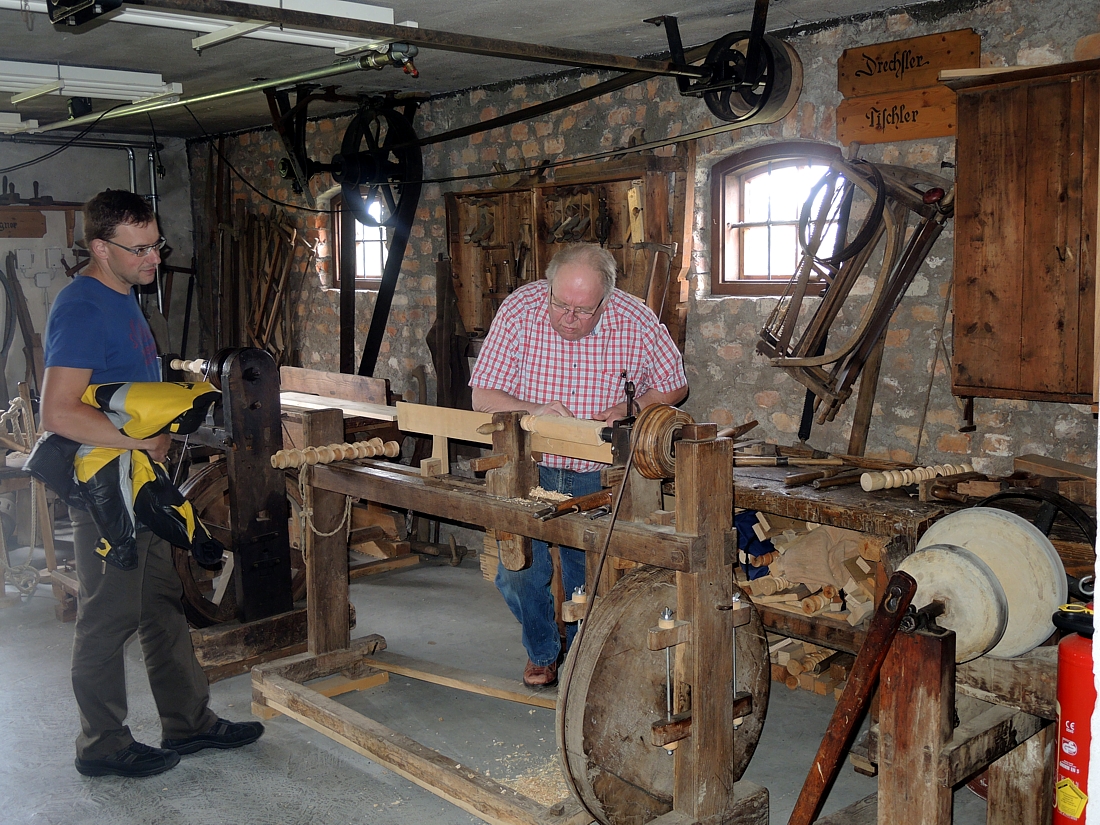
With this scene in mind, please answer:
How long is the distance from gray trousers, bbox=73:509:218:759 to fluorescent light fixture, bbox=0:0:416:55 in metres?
1.95

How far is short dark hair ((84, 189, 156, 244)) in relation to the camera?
3342 mm

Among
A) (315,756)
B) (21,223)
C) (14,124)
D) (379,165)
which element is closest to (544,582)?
(315,756)

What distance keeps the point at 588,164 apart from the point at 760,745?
3.18m

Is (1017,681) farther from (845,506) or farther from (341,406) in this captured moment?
(341,406)

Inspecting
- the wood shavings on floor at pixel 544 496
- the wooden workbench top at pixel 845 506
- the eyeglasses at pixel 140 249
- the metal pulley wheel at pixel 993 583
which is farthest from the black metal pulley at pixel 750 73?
the metal pulley wheel at pixel 993 583

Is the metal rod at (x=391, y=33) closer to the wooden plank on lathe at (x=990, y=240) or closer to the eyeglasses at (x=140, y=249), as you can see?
the eyeglasses at (x=140, y=249)

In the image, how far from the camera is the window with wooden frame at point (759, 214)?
16.0ft

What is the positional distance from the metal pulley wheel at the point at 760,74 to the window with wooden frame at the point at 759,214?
23cm

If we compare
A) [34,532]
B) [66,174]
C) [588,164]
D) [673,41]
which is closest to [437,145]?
[588,164]

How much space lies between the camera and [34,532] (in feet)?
19.5

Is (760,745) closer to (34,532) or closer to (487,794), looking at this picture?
(487,794)

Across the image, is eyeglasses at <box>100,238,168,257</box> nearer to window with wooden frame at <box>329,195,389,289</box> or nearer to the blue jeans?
the blue jeans

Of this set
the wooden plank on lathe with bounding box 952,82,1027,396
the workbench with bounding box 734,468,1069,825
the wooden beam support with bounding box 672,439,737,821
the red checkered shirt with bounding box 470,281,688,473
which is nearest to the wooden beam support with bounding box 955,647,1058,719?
the workbench with bounding box 734,468,1069,825

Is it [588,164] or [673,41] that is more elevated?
[673,41]
